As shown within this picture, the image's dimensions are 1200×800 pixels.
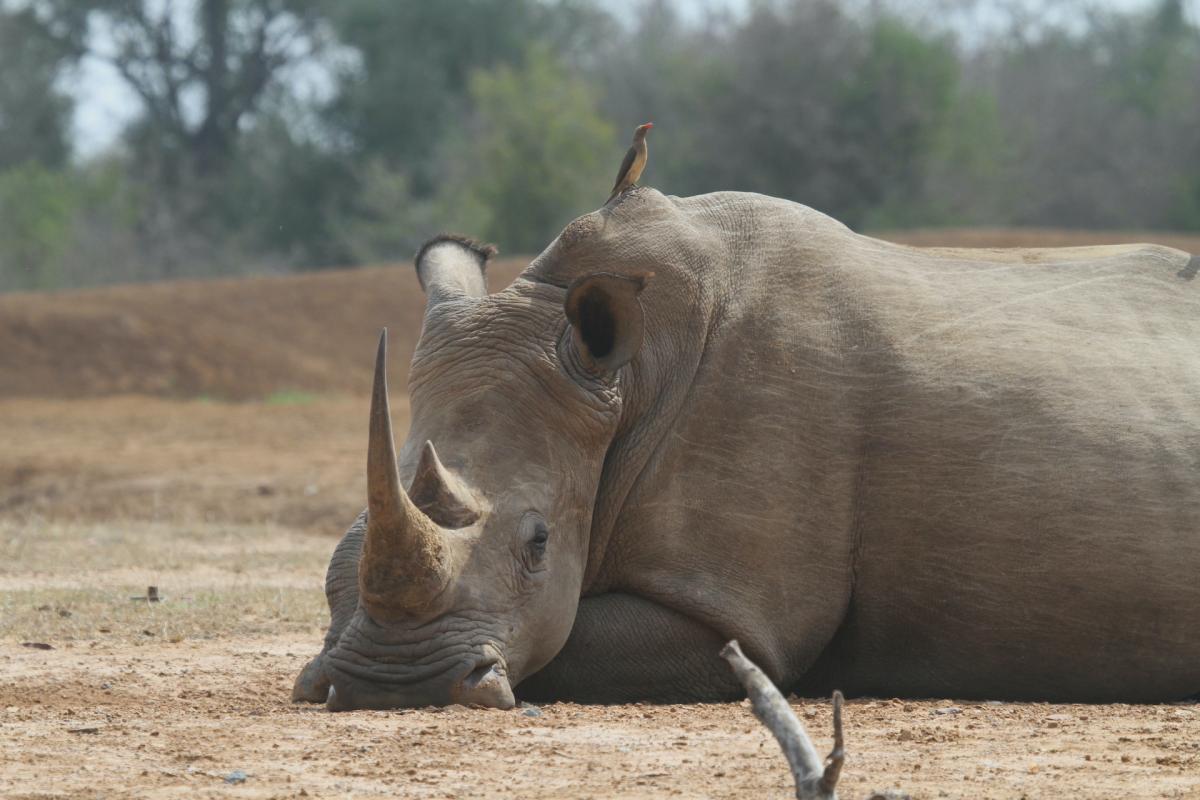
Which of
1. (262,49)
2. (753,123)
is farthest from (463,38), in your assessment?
(753,123)

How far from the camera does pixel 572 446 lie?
6137mm

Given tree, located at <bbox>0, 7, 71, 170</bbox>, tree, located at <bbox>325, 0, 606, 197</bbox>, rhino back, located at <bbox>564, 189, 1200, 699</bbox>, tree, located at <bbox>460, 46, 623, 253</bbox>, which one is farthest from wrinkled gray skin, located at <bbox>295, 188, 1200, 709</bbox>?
tree, located at <bbox>0, 7, 71, 170</bbox>

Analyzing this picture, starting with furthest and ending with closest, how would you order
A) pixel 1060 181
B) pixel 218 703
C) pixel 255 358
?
pixel 1060 181 → pixel 255 358 → pixel 218 703

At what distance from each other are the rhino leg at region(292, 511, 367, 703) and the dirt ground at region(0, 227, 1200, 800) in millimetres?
91

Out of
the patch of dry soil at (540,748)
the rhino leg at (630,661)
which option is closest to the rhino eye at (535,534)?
the rhino leg at (630,661)

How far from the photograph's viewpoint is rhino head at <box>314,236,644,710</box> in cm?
548

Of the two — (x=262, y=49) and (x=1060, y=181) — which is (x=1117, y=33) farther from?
(x=262, y=49)

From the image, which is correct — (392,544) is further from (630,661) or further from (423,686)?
(630,661)

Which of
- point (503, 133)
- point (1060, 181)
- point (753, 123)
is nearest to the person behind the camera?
point (503, 133)

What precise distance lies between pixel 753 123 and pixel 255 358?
18.2 meters

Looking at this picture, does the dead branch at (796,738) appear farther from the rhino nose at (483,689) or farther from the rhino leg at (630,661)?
the rhino leg at (630,661)

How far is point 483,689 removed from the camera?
5516 millimetres

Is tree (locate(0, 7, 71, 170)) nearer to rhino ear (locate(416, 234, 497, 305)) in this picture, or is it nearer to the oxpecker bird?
rhino ear (locate(416, 234, 497, 305))

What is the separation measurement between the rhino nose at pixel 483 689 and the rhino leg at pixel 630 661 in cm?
54
